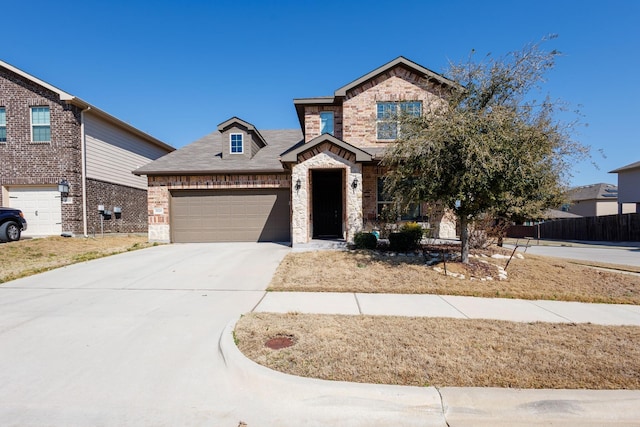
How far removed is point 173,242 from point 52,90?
29.9 feet

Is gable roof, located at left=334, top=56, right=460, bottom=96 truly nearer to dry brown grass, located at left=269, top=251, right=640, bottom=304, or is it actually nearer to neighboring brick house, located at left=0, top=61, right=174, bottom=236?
dry brown grass, located at left=269, top=251, right=640, bottom=304

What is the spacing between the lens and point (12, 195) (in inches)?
568

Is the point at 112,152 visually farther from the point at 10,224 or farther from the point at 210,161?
the point at 210,161

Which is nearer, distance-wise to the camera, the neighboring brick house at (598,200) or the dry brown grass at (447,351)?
the dry brown grass at (447,351)

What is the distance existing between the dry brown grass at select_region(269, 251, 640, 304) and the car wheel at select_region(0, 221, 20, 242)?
39.4ft

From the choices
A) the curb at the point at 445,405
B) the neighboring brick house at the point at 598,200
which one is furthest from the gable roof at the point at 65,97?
the neighboring brick house at the point at 598,200

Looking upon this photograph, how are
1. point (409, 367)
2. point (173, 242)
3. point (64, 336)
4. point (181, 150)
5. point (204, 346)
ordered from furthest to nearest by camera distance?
1. point (181, 150)
2. point (173, 242)
3. point (64, 336)
4. point (204, 346)
5. point (409, 367)

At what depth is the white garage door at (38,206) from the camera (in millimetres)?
14375

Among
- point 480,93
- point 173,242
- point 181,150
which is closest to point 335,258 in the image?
point 480,93

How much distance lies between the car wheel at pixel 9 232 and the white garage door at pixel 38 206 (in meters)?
1.70

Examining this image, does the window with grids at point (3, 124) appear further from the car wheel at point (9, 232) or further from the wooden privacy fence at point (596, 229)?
the wooden privacy fence at point (596, 229)

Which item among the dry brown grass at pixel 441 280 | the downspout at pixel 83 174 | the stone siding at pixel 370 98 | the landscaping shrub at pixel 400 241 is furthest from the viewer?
the downspout at pixel 83 174

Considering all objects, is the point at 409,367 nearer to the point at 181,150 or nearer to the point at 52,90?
the point at 181,150

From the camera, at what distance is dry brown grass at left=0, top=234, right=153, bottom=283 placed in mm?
8141
